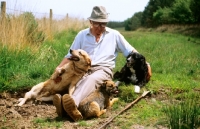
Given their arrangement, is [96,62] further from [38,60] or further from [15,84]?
[38,60]

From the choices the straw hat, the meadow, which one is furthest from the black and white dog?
the straw hat

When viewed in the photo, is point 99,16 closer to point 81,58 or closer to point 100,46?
point 100,46

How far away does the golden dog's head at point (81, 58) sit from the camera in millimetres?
4840

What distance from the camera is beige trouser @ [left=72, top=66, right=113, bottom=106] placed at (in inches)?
192

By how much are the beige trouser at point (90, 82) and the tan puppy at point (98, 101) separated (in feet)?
0.46

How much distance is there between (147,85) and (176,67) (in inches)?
88.1

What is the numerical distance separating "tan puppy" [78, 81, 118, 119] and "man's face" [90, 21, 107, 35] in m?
1.03

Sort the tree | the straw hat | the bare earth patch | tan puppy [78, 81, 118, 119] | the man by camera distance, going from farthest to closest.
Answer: the tree < the straw hat < the man < tan puppy [78, 81, 118, 119] < the bare earth patch

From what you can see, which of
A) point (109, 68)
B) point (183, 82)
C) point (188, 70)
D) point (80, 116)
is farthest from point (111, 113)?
point (188, 70)

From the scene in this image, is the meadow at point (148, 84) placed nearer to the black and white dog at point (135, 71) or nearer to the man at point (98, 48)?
the black and white dog at point (135, 71)

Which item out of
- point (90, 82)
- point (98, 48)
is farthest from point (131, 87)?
point (90, 82)

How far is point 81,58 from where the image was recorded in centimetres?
487

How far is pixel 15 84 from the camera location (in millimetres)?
6270

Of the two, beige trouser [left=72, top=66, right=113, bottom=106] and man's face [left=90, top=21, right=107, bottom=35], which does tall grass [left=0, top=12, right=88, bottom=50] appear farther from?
beige trouser [left=72, top=66, right=113, bottom=106]
